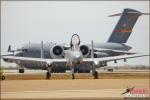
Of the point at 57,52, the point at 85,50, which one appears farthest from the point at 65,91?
the point at 57,52

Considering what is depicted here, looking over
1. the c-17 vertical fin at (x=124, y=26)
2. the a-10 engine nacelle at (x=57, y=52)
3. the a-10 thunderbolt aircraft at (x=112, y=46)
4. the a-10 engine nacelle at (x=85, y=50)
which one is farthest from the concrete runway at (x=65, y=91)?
the c-17 vertical fin at (x=124, y=26)

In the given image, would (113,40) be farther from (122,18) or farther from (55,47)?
(55,47)

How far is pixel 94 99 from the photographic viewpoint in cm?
2222

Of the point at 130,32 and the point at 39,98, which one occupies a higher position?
the point at 130,32

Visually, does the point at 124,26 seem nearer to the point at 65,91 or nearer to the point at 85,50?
the point at 85,50

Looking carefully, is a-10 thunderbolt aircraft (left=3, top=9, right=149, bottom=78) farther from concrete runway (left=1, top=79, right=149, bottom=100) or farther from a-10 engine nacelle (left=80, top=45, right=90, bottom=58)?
concrete runway (left=1, top=79, right=149, bottom=100)

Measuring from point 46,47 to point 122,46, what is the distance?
16466mm

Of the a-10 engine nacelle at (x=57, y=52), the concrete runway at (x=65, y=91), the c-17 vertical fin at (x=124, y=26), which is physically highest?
the c-17 vertical fin at (x=124, y=26)

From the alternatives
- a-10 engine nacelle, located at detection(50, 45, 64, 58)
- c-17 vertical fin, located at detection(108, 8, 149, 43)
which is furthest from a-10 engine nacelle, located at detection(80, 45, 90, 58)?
c-17 vertical fin, located at detection(108, 8, 149, 43)

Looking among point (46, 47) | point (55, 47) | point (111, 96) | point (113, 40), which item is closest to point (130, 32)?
point (113, 40)

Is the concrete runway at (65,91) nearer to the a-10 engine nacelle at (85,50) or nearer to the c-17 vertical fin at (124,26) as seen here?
the a-10 engine nacelle at (85,50)

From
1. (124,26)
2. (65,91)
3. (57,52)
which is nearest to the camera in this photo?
(65,91)

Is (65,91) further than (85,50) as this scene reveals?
No

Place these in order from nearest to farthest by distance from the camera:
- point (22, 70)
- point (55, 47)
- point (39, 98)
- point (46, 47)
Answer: point (39, 98), point (55, 47), point (46, 47), point (22, 70)
